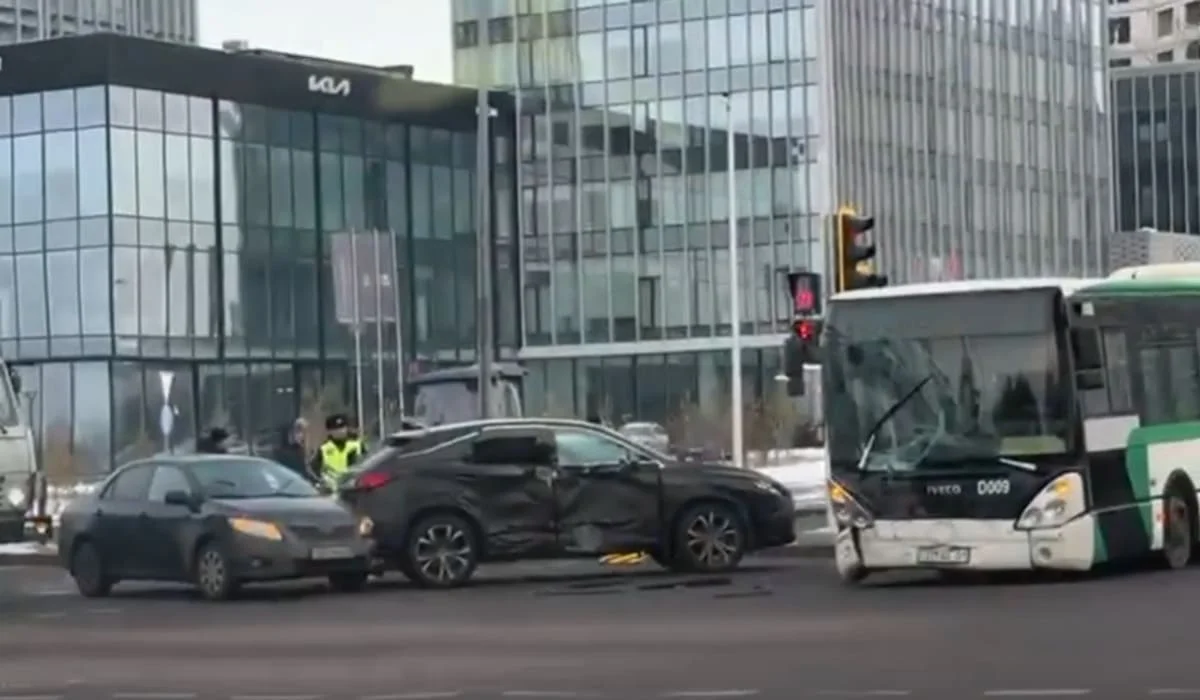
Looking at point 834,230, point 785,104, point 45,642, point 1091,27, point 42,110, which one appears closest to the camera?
point 45,642

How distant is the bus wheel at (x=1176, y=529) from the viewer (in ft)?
76.9

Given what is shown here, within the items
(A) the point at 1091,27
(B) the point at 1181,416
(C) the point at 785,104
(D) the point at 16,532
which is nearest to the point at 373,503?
(D) the point at 16,532

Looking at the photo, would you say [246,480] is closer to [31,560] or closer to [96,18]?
[31,560]

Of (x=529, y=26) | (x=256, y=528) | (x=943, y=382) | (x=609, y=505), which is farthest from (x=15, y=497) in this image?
(x=529, y=26)

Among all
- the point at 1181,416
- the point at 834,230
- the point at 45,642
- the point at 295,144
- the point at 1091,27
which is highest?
the point at 1091,27

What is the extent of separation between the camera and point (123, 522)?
25.7 metres

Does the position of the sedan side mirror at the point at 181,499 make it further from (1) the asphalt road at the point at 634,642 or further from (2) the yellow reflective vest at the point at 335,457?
(2) the yellow reflective vest at the point at 335,457

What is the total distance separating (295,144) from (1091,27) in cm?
3976

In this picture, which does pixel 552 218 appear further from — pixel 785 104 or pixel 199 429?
pixel 199 429

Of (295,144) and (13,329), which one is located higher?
(295,144)

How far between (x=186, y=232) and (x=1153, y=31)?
92207 mm

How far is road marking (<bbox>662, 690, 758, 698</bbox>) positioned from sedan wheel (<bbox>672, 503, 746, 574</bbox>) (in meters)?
11.5

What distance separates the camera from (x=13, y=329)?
72.6m

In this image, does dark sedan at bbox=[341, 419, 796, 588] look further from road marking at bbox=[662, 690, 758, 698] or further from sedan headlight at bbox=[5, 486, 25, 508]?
road marking at bbox=[662, 690, 758, 698]
